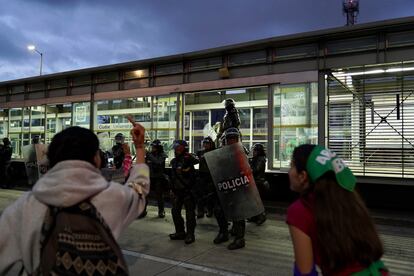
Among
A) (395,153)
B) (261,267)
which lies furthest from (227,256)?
(395,153)

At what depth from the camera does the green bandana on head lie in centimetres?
184

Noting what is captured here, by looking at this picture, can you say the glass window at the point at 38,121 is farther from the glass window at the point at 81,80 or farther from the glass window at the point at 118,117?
the glass window at the point at 118,117

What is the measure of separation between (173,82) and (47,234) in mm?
10730

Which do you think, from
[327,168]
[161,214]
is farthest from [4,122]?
[327,168]

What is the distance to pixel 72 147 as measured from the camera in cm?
181

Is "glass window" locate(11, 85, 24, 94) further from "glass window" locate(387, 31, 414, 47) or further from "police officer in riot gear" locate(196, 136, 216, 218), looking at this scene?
"glass window" locate(387, 31, 414, 47)

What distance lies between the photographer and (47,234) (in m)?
1.69

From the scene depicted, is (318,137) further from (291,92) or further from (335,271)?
(335,271)

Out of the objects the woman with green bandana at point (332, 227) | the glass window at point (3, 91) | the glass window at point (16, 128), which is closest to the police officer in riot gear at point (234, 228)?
the woman with green bandana at point (332, 227)

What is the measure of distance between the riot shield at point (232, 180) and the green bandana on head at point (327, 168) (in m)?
4.60

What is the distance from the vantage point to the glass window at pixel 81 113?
571 inches

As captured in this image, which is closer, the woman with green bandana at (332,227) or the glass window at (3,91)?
the woman with green bandana at (332,227)

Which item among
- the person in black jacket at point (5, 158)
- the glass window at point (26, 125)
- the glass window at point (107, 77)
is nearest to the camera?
the glass window at point (107, 77)

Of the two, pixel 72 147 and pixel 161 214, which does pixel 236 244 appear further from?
pixel 72 147
